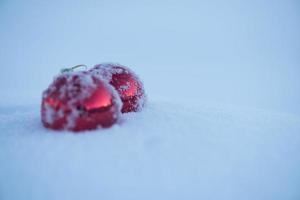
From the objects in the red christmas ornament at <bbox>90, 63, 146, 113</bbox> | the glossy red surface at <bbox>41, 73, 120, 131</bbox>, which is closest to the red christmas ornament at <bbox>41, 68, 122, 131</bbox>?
the glossy red surface at <bbox>41, 73, 120, 131</bbox>

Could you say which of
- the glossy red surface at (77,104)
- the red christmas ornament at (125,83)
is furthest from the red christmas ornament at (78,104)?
the red christmas ornament at (125,83)

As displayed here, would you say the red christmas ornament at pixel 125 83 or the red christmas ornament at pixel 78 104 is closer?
the red christmas ornament at pixel 78 104

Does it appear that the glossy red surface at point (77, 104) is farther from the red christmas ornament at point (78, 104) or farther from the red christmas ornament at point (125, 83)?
the red christmas ornament at point (125, 83)

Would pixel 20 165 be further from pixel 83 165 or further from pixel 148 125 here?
pixel 148 125

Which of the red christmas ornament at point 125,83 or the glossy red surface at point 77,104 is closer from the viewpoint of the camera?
the glossy red surface at point 77,104

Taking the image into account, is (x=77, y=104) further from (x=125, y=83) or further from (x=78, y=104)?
(x=125, y=83)

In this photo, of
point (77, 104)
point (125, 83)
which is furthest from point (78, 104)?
point (125, 83)

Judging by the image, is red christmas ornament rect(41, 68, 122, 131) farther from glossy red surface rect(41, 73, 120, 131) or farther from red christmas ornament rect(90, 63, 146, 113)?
red christmas ornament rect(90, 63, 146, 113)
